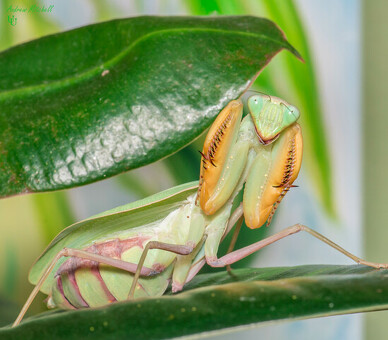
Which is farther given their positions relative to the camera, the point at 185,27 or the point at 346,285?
the point at 185,27

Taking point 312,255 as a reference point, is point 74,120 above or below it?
above

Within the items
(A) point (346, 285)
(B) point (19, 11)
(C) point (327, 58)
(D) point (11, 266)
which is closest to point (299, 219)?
(C) point (327, 58)

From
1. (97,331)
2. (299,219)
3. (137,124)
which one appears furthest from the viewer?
(299,219)

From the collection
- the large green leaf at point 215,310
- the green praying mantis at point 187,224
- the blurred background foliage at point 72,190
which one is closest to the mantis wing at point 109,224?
the green praying mantis at point 187,224

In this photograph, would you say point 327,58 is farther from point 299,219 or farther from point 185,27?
point 185,27

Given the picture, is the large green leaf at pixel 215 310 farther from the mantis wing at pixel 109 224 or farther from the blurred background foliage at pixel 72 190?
the blurred background foliage at pixel 72 190

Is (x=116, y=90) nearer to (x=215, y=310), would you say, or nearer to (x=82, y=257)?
(x=82, y=257)

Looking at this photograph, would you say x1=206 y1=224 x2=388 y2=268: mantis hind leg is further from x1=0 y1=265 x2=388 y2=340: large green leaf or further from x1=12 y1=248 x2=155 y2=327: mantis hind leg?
x1=0 y1=265 x2=388 y2=340: large green leaf
